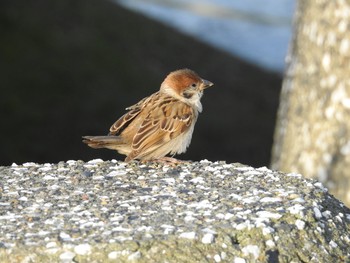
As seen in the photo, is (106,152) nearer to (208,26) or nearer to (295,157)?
(295,157)

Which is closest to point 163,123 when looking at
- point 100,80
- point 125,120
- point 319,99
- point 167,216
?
point 125,120

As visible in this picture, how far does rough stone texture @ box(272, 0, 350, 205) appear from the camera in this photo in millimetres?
8344

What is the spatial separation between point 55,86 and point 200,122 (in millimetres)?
1854

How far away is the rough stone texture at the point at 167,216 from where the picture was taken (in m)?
3.56

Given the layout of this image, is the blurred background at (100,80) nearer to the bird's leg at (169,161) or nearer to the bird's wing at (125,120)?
the bird's wing at (125,120)

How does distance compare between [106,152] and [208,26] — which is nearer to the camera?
[106,152]

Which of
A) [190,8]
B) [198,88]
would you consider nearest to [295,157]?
[198,88]

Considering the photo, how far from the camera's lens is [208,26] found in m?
18.2

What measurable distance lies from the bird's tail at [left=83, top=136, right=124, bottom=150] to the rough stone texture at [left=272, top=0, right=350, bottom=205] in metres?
3.10

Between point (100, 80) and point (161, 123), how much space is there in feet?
22.7

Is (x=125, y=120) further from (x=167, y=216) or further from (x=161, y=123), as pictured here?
(x=167, y=216)

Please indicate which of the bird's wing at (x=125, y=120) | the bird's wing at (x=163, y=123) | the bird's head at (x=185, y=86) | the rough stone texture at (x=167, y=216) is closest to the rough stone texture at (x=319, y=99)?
the bird's head at (x=185, y=86)

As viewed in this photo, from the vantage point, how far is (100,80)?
498 inches

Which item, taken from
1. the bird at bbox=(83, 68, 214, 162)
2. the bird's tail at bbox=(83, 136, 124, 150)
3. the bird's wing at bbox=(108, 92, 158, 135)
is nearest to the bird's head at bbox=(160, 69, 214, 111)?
the bird at bbox=(83, 68, 214, 162)
